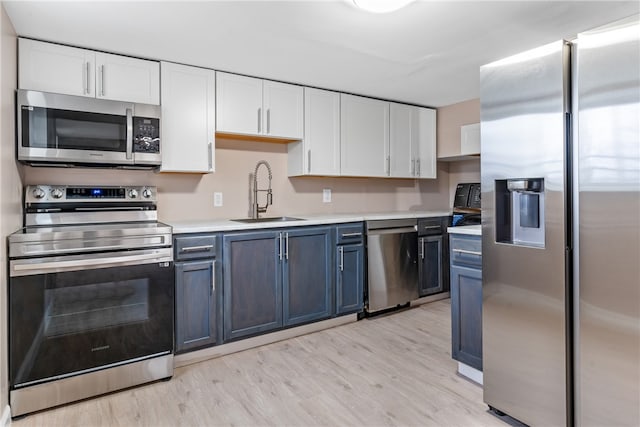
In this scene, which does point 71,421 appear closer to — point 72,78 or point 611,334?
point 72,78

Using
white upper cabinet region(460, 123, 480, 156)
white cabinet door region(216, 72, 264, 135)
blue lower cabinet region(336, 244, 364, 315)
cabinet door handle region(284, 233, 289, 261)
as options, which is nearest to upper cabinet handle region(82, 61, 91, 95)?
white cabinet door region(216, 72, 264, 135)

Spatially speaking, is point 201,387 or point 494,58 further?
point 494,58

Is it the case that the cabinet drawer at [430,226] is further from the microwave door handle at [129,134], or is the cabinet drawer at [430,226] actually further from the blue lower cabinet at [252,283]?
the microwave door handle at [129,134]

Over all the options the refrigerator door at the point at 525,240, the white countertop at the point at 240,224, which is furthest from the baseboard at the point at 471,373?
the white countertop at the point at 240,224

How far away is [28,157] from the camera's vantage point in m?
2.16

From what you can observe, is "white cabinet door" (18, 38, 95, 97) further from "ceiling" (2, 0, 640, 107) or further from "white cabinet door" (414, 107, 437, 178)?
"white cabinet door" (414, 107, 437, 178)

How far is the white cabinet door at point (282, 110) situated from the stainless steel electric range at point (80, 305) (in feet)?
4.26

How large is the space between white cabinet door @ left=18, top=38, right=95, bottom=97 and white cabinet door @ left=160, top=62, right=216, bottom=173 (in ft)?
1.54

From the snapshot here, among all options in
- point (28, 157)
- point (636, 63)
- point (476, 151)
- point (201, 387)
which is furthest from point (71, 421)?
point (476, 151)

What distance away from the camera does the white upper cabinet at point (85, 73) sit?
2244 millimetres

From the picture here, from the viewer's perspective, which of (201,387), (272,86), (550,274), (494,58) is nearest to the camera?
(550,274)

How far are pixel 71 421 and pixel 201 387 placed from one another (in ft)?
2.13

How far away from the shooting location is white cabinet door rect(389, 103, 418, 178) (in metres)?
3.95

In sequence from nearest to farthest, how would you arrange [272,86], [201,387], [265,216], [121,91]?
[201,387] → [121,91] → [272,86] → [265,216]
